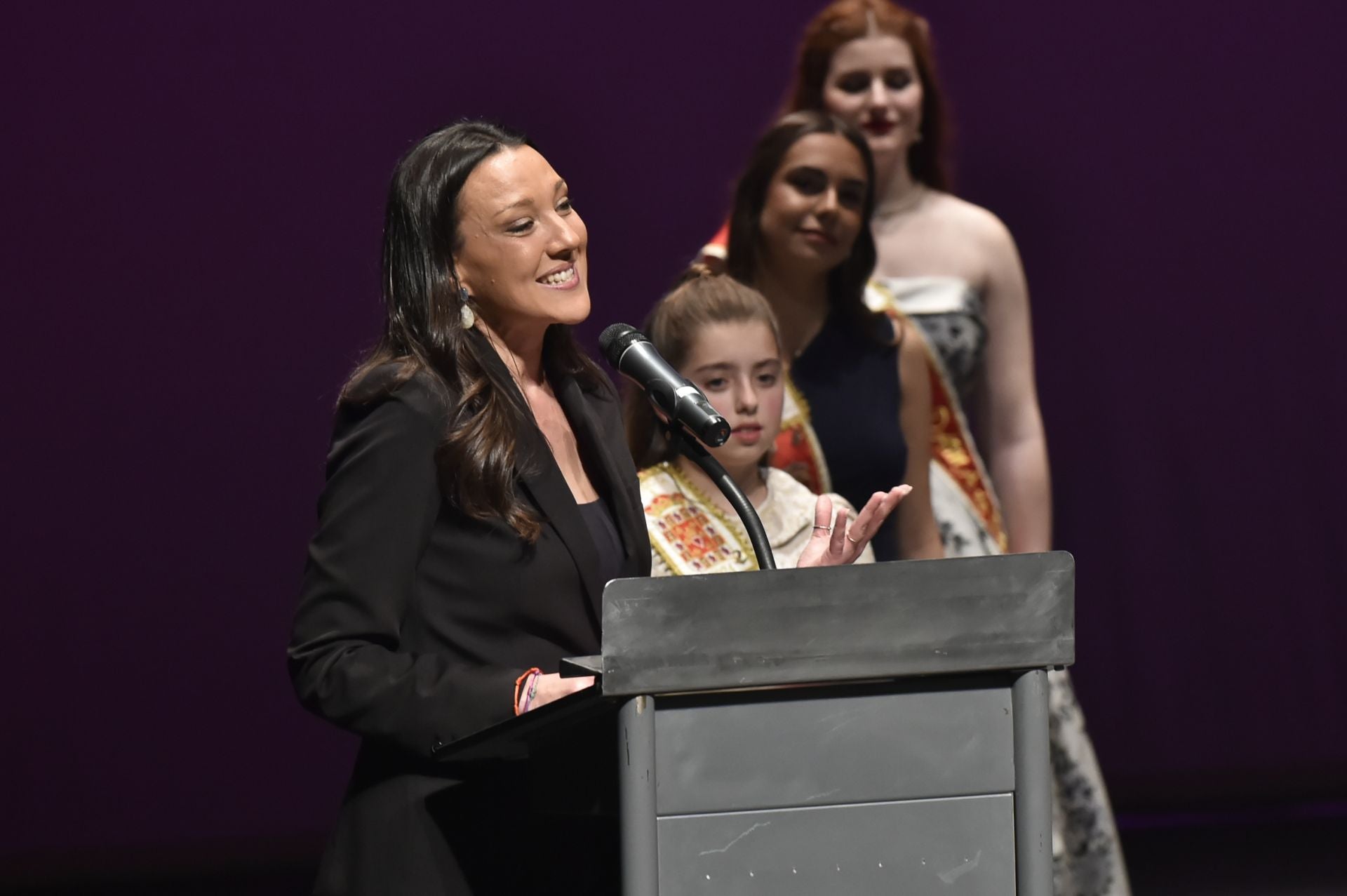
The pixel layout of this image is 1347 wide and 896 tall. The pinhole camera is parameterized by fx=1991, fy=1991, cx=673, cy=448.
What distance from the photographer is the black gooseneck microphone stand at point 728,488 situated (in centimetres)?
162

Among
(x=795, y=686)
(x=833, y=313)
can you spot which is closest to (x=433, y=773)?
(x=795, y=686)

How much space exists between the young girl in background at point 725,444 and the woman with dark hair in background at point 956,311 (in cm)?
50

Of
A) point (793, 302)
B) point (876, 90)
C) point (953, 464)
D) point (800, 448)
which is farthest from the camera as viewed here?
point (876, 90)

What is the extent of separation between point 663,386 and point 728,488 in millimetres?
104

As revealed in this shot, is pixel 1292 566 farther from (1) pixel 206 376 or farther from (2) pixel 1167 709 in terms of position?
(1) pixel 206 376

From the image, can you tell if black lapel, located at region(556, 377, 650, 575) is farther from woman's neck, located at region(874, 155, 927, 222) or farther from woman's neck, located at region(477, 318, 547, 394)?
woman's neck, located at region(874, 155, 927, 222)

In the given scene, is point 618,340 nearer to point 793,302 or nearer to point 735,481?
point 735,481

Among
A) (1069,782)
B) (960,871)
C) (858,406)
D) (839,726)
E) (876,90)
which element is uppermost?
(876,90)

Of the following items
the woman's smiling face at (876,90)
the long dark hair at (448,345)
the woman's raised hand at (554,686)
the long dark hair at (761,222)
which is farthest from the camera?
the woman's smiling face at (876,90)

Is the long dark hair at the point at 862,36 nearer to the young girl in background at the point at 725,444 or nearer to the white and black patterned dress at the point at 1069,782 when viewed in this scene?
the white and black patterned dress at the point at 1069,782

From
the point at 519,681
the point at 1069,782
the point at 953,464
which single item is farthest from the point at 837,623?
the point at 1069,782

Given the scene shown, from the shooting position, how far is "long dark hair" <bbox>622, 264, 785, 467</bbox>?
2.46m

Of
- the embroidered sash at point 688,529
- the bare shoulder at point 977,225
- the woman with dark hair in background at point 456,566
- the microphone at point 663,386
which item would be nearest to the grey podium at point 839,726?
the woman with dark hair in background at point 456,566

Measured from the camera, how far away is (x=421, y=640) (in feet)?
5.33
